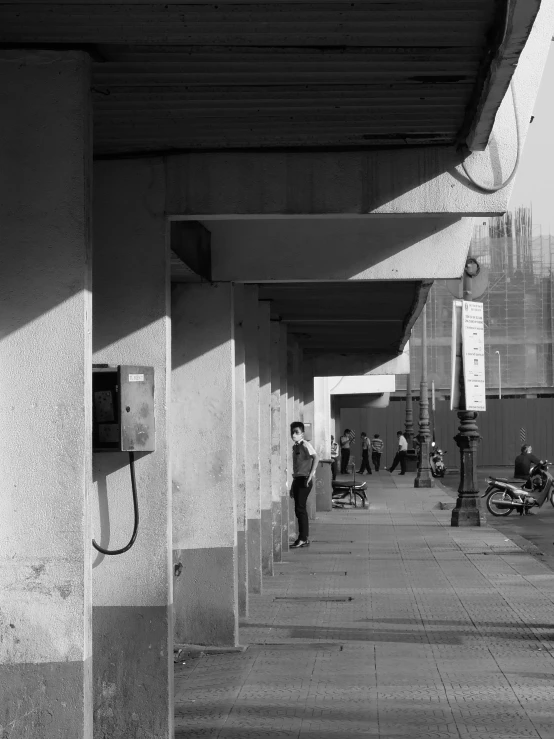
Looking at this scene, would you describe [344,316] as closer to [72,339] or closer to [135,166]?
[135,166]

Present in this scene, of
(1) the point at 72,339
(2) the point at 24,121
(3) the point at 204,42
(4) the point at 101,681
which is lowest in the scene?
(4) the point at 101,681

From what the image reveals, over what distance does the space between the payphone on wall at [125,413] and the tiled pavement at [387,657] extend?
1.62m

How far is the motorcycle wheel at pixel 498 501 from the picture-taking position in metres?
26.5

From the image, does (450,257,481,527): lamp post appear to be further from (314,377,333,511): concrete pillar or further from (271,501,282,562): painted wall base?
(271,501,282,562): painted wall base

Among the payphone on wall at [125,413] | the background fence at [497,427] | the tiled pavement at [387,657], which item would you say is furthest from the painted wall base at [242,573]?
the background fence at [497,427]

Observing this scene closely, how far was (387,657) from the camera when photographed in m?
9.46

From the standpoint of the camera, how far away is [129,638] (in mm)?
7160

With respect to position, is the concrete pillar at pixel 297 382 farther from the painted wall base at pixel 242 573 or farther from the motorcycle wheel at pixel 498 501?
the painted wall base at pixel 242 573

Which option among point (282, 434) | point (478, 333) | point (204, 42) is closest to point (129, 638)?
point (204, 42)

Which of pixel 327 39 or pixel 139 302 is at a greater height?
pixel 327 39

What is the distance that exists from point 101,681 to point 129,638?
0.96ft

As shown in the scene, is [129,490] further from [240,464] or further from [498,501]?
[498,501]

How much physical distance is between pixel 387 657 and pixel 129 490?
10.4 feet

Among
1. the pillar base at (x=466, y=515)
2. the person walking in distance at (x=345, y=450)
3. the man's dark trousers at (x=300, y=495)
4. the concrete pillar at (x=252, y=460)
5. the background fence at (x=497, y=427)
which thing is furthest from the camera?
the background fence at (x=497, y=427)
